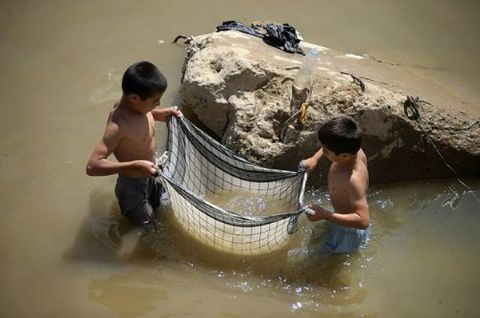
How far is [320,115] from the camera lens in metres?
3.68

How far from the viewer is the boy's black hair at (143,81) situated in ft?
9.71

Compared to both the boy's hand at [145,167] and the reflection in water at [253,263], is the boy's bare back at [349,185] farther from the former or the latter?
the boy's hand at [145,167]

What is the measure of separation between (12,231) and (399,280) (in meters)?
2.55

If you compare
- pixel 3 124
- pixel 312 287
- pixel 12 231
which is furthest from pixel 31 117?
pixel 312 287

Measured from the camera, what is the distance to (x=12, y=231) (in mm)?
3461

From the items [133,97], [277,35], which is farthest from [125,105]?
[277,35]

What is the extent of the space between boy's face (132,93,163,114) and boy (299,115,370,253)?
972 mm

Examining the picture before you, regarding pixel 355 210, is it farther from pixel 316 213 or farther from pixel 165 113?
pixel 165 113

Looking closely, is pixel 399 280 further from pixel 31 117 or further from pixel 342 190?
pixel 31 117

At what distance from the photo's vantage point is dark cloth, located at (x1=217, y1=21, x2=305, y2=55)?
4.43 metres

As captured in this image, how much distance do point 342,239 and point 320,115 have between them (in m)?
0.91

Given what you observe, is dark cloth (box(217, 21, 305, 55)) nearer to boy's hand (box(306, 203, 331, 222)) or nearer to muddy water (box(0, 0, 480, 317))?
muddy water (box(0, 0, 480, 317))

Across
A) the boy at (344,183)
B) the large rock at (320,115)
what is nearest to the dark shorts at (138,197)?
the large rock at (320,115)

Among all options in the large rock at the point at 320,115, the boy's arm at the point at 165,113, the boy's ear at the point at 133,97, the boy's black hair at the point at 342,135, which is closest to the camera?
the boy's black hair at the point at 342,135
